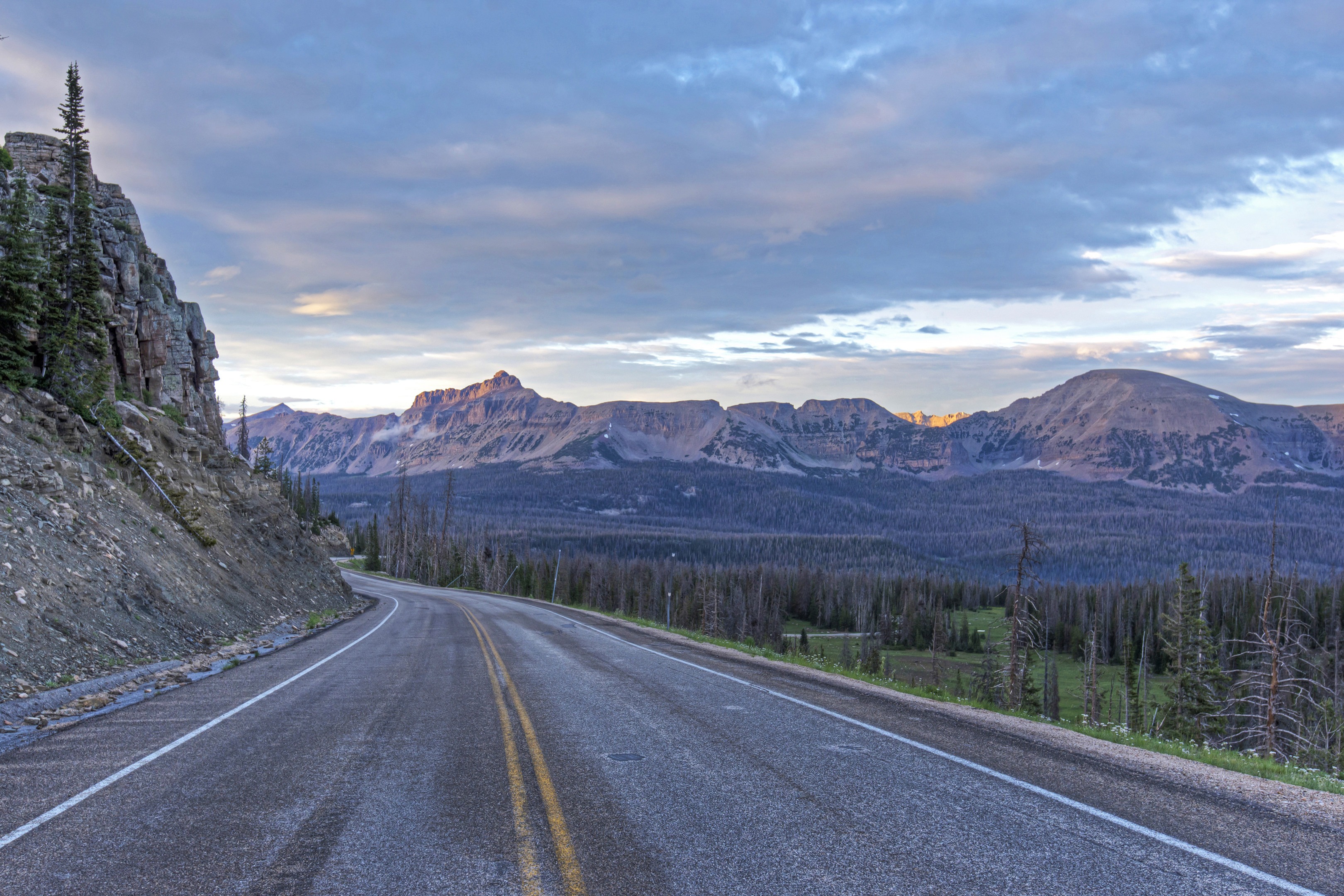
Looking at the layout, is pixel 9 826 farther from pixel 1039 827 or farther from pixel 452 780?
pixel 1039 827

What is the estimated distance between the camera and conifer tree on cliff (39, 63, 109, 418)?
24422 millimetres

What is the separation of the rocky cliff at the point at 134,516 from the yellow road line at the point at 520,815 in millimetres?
7570

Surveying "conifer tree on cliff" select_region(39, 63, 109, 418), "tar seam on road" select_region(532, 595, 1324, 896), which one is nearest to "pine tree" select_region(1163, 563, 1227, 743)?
"tar seam on road" select_region(532, 595, 1324, 896)

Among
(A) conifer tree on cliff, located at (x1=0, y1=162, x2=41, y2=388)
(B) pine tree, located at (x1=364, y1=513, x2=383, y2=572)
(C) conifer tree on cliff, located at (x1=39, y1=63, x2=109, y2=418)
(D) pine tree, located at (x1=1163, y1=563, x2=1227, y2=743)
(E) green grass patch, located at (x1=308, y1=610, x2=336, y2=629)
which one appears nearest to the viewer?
(A) conifer tree on cliff, located at (x1=0, y1=162, x2=41, y2=388)

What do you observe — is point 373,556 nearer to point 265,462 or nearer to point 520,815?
point 265,462

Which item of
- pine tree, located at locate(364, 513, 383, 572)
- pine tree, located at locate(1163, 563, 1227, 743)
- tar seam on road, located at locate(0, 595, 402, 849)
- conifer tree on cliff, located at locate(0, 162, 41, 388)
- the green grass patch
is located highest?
conifer tree on cliff, located at locate(0, 162, 41, 388)

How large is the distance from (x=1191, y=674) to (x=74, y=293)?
53.3 meters

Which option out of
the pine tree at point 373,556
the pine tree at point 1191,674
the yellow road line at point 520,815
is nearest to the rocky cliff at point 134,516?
the yellow road line at point 520,815

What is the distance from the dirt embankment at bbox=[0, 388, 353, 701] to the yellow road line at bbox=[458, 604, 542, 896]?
7.57 m

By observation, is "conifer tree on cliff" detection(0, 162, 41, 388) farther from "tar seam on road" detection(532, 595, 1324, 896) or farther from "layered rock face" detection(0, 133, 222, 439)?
"tar seam on road" detection(532, 595, 1324, 896)

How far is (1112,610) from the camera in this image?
412 feet

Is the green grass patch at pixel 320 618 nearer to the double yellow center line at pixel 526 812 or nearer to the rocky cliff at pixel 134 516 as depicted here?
the rocky cliff at pixel 134 516

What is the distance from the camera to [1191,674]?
43094 millimetres

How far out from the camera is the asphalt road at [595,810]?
579 cm
